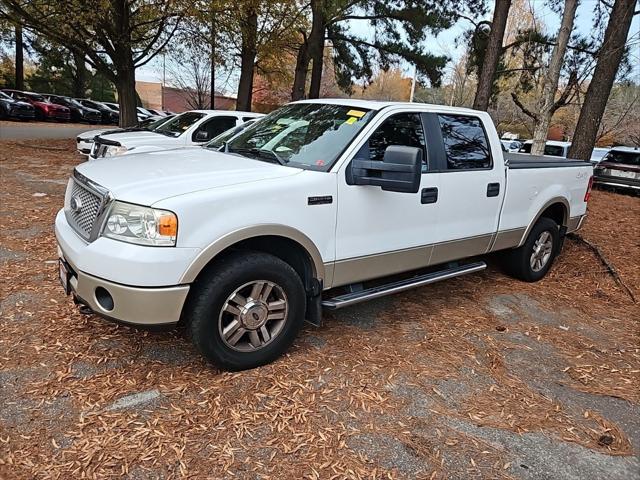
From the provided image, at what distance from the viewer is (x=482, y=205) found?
455 cm

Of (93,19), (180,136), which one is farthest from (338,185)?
(93,19)

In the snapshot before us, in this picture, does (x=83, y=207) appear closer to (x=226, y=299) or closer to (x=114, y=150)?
(x=226, y=299)

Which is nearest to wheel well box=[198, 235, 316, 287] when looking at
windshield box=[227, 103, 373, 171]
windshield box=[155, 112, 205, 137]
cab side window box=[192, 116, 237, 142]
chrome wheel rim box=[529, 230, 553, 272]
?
windshield box=[227, 103, 373, 171]

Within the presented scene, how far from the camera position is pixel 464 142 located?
445cm

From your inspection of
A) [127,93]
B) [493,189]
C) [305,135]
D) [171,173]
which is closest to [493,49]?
[493,189]

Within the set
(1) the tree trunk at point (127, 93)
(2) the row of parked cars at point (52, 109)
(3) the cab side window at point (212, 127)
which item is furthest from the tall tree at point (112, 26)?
(2) the row of parked cars at point (52, 109)

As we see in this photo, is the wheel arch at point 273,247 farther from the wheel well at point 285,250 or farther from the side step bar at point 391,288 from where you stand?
the side step bar at point 391,288

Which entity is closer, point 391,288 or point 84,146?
point 391,288

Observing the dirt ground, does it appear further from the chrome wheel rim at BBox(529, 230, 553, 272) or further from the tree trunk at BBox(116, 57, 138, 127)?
the tree trunk at BBox(116, 57, 138, 127)

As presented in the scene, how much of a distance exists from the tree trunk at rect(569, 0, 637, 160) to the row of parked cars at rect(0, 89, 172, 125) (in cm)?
2316

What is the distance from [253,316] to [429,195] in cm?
180

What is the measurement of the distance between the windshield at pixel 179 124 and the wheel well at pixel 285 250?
7.00 metres

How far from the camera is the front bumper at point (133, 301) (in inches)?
109

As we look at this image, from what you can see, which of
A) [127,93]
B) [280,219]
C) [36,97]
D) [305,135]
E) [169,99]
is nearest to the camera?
[280,219]
